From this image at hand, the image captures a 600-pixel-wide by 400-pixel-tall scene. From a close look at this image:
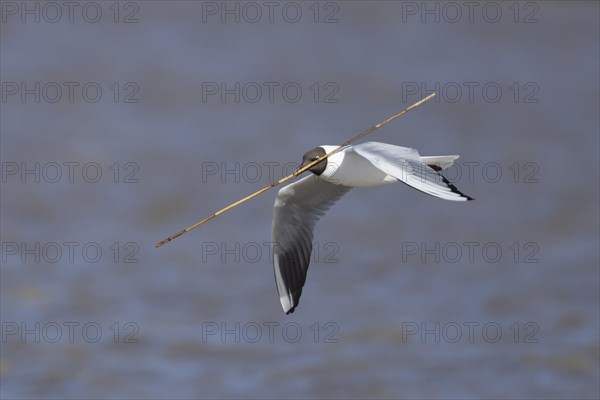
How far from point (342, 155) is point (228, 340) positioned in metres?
3.48

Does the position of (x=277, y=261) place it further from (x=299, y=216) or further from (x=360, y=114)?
(x=360, y=114)

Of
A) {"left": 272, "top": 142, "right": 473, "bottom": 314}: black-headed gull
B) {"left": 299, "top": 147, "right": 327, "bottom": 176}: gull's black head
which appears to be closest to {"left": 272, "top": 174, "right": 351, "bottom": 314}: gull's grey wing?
{"left": 272, "top": 142, "right": 473, "bottom": 314}: black-headed gull

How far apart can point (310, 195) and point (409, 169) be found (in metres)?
1.15

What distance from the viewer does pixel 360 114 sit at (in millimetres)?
10922

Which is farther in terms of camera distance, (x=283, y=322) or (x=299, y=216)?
(x=283, y=322)

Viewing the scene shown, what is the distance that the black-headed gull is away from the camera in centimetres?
578

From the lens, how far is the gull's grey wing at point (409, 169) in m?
5.12

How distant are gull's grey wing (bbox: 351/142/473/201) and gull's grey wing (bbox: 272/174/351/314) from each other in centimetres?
81

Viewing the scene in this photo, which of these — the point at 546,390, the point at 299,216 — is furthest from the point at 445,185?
the point at 546,390

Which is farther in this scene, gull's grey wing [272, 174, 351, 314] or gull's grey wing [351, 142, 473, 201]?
gull's grey wing [272, 174, 351, 314]

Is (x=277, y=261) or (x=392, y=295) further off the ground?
(x=277, y=261)

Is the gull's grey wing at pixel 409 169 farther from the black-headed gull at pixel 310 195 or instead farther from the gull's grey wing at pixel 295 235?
the gull's grey wing at pixel 295 235

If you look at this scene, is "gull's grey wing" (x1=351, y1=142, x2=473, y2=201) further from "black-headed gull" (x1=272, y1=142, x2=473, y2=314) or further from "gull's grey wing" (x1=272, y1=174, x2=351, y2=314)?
"gull's grey wing" (x1=272, y1=174, x2=351, y2=314)

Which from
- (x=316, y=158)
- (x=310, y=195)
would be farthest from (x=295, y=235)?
(x=316, y=158)
